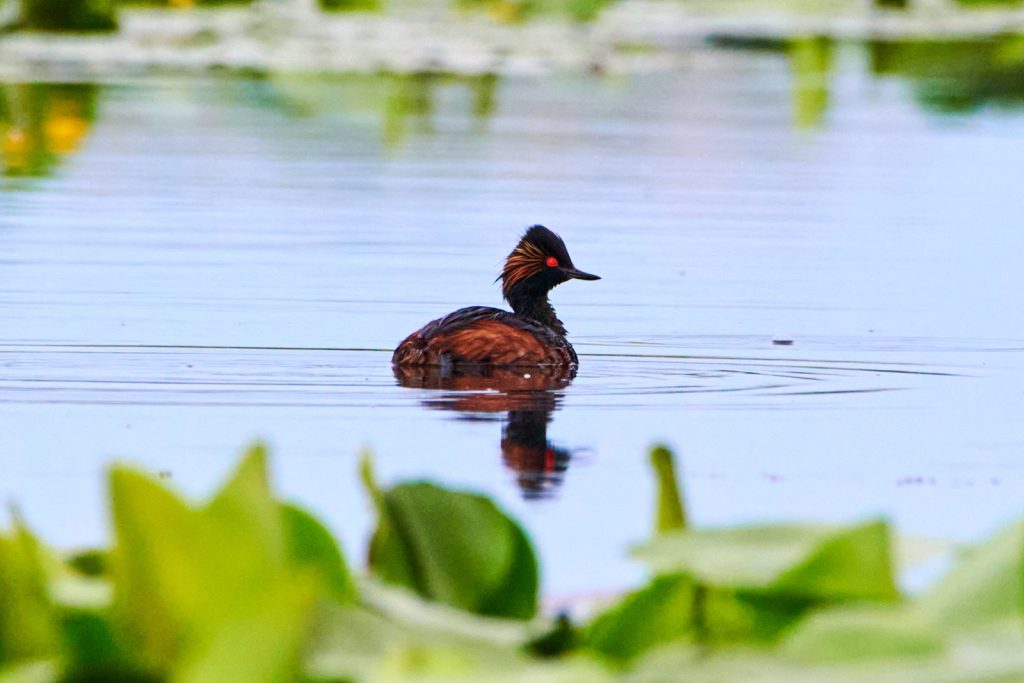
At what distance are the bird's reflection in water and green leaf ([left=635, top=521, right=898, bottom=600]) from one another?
3963 mm

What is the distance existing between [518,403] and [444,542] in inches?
237

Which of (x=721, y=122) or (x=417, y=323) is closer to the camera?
(x=417, y=323)

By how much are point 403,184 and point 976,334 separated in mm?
7144

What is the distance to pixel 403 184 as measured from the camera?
55.1 ft

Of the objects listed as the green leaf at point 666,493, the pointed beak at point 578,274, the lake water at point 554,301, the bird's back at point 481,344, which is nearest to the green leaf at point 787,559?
the green leaf at point 666,493

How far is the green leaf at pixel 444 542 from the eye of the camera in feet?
8.73

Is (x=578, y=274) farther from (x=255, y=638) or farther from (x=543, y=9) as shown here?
(x=543, y=9)

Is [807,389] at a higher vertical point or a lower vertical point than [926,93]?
lower

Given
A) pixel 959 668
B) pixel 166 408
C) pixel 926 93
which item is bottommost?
pixel 166 408

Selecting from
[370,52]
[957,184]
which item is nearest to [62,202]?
[957,184]

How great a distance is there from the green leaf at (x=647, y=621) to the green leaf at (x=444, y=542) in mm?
195

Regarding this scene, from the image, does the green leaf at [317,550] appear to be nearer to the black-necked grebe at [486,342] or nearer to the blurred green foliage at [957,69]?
the black-necked grebe at [486,342]

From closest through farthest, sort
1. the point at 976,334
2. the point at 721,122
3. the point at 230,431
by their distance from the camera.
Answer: the point at 230,431, the point at 976,334, the point at 721,122

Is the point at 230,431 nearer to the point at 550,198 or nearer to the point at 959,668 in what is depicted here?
the point at 959,668
